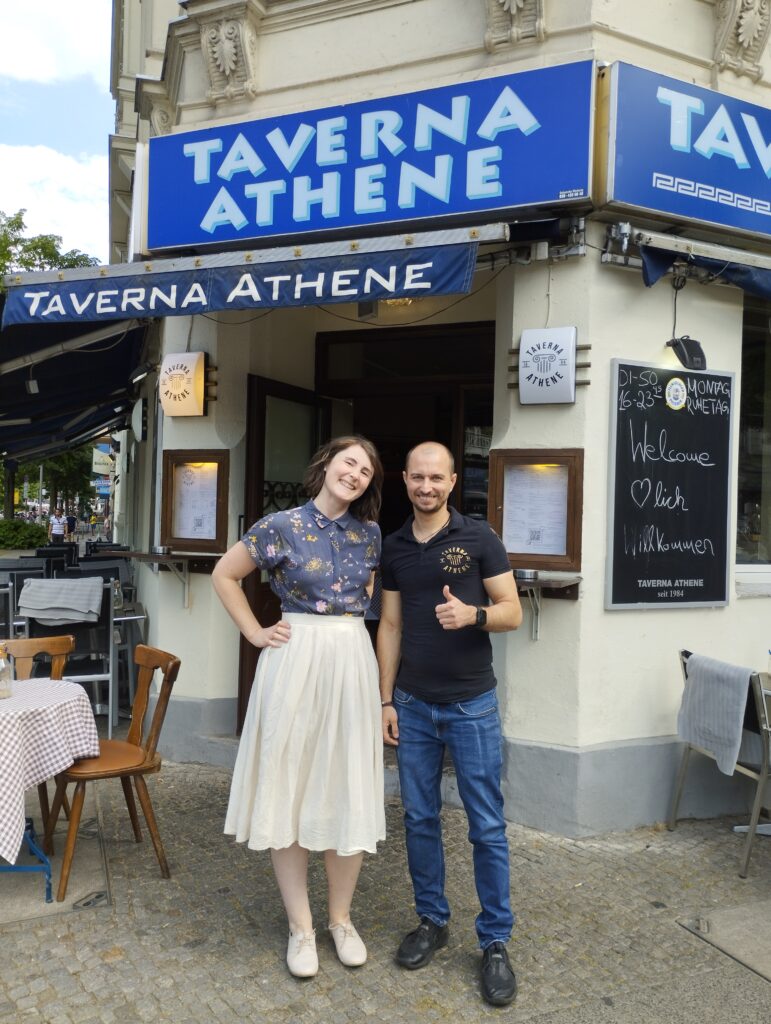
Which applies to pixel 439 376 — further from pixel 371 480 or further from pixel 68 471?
pixel 68 471

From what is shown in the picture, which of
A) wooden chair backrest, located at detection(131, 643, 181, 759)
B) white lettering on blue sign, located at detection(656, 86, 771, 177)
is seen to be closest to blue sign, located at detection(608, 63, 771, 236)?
white lettering on blue sign, located at detection(656, 86, 771, 177)

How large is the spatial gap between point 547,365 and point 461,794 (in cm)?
240

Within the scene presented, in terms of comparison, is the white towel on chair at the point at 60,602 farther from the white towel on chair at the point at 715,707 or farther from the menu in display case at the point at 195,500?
the white towel on chair at the point at 715,707

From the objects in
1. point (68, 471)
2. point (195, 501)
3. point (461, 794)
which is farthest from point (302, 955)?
point (68, 471)

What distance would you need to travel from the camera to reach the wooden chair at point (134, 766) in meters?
3.69

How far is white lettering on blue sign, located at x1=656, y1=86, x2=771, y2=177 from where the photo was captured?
14.6ft

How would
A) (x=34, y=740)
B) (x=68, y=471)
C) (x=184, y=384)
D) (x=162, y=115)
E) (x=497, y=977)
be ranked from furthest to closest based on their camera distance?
1. (x=68, y=471)
2. (x=162, y=115)
3. (x=184, y=384)
4. (x=34, y=740)
5. (x=497, y=977)

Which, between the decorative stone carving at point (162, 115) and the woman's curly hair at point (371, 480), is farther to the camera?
the decorative stone carving at point (162, 115)

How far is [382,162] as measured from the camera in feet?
15.7

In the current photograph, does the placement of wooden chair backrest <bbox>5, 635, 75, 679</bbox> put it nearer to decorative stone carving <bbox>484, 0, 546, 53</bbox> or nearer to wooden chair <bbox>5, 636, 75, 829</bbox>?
wooden chair <bbox>5, 636, 75, 829</bbox>

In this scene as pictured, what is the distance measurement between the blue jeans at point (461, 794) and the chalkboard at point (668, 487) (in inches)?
69.3

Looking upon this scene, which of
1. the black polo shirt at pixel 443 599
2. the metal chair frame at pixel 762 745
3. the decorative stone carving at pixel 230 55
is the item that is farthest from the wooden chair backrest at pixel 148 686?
the decorative stone carving at pixel 230 55

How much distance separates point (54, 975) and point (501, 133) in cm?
445

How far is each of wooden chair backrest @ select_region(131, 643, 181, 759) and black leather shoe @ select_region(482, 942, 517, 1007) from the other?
1780 mm
